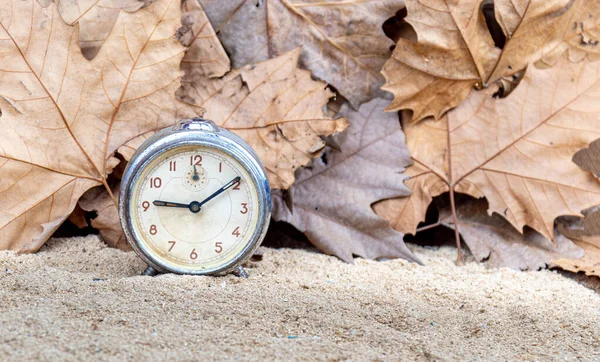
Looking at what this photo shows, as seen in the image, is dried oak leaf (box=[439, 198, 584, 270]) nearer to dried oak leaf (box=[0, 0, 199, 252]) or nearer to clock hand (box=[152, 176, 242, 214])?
clock hand (box=[152, 176, 242, 214])

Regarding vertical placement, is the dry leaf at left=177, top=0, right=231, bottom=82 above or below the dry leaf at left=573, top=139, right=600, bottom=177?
above

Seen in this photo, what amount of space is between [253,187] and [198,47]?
581mm

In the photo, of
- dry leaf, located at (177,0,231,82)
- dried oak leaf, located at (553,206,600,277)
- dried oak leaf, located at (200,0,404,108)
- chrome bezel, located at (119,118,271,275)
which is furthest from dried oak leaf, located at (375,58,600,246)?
dry leaf, located at (177,0,231,82)

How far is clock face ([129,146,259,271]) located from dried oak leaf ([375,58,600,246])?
55 cm

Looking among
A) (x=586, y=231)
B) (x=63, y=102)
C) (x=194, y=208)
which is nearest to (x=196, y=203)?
(x=194, y=208)

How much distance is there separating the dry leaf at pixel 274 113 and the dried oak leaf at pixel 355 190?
0.46 feet

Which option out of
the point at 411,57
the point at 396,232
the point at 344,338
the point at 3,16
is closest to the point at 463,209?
the point at 396,232

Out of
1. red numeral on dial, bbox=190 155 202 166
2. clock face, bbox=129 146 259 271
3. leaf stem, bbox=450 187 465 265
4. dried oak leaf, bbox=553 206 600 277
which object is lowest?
dried oak leaf, bbox=553 206 600 277

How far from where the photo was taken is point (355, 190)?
6.91 ft

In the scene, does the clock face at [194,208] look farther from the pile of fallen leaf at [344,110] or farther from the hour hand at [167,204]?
the pile of fallen leaf at [344,110]

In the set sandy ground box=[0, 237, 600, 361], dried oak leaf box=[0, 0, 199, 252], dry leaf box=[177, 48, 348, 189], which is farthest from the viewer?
dry leaf box=[177, 48, 348, 189]

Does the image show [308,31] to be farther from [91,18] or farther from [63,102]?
[63,102]

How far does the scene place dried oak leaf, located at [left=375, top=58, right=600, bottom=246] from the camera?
2.05m

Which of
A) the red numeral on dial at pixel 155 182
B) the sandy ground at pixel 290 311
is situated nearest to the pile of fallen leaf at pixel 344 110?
the sandy ground at pixel 290 311
